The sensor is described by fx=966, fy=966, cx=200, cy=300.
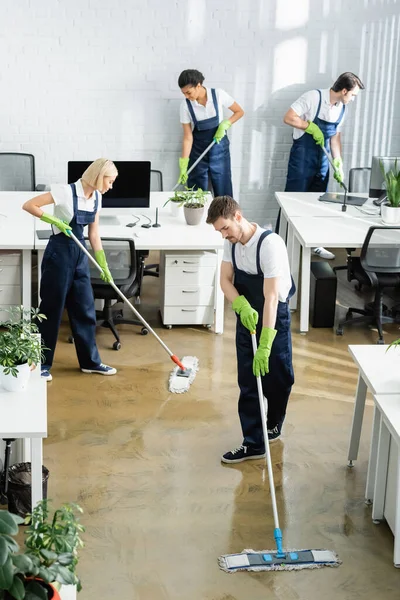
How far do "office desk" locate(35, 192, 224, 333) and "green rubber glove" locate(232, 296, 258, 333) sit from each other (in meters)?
1.82

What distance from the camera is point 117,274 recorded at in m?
6.33

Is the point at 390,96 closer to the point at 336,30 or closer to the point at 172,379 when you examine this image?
the point at 336,30

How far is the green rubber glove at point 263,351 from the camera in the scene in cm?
465

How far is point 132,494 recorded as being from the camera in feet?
15.6

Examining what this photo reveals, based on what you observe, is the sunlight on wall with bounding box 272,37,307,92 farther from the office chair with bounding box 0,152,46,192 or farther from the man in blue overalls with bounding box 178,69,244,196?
the office chair with bounding box 0,152,46,192

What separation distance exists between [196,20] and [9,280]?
3043mm

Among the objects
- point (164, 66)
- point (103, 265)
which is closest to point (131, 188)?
point (103, 265)

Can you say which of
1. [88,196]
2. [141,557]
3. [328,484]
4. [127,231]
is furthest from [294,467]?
[127,231]

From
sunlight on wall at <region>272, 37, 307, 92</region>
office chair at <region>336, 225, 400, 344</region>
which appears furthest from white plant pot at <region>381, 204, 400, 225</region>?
sunlight on wall at <region>272, 37, 307, 92</region>

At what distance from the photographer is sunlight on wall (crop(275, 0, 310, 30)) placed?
8.23 m

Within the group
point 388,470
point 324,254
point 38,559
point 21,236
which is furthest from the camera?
point 324,254

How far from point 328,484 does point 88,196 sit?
6.84 feet

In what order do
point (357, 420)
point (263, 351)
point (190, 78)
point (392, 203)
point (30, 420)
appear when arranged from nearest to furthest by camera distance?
point (30, 420) → point (263, 351) → point (357, 420) → point (392, 203) → point (190, 78)

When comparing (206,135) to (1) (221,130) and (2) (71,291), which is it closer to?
(1) (221,130)
